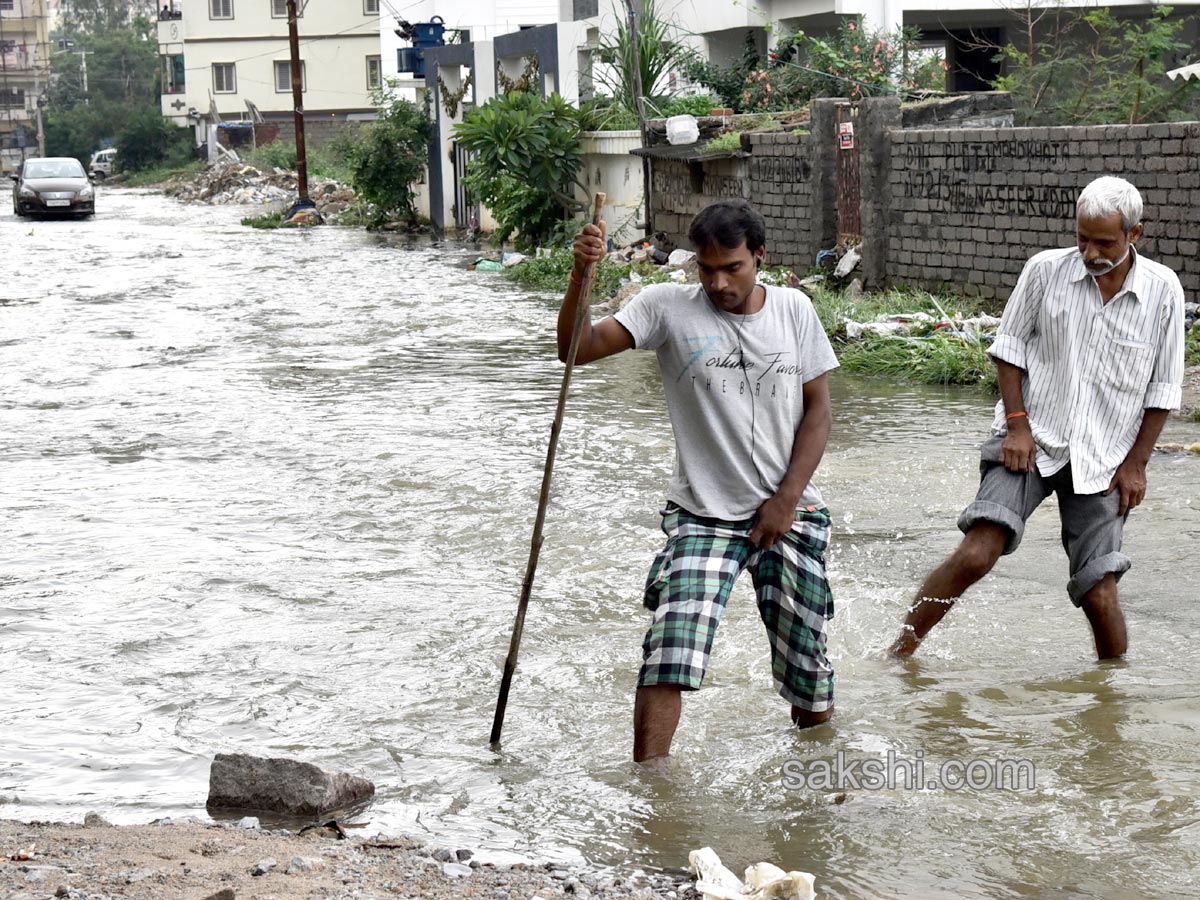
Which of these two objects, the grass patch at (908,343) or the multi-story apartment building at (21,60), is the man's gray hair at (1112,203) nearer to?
the grass patch at (908,343)

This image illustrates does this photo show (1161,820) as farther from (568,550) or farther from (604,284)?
(604,284)

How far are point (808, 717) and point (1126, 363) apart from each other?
1.38 m

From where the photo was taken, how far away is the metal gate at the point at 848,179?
49.7 ft

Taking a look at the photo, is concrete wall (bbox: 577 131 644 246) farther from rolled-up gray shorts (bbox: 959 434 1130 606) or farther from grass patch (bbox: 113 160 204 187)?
grass patch (bbox: 113 160 204 187)

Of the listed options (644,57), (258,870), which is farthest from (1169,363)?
(644,57)

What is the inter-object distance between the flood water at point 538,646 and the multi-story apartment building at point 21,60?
259 feet

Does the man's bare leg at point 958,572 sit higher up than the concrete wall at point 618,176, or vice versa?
the concrete wall at point 618,176

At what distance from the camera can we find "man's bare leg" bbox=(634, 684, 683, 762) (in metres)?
4.05

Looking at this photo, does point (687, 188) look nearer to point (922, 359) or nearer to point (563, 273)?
point (563, 273)

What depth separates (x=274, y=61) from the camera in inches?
2520

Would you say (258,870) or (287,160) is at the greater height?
(287,160)

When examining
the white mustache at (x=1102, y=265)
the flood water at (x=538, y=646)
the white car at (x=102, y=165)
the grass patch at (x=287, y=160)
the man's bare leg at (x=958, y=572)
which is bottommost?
the flood water at (x=538, y=646)

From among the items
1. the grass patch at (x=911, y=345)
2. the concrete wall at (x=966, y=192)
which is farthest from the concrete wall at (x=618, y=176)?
the grass patch at (x=911, y=345)

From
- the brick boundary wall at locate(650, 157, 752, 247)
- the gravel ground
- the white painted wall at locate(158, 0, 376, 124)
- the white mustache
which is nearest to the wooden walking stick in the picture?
the gravel ground
